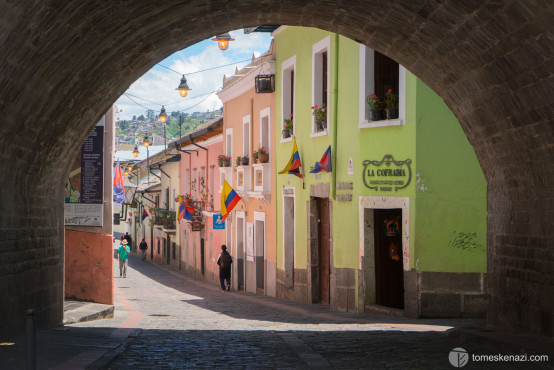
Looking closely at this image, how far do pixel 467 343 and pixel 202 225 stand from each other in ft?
87.6

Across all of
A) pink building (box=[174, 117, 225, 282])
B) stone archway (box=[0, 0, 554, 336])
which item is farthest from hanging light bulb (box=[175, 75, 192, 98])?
stone archway (box=[0, 0, 554, 336])

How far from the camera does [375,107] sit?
17.0m

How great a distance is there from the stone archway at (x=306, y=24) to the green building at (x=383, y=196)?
157 inches

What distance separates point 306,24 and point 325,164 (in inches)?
316

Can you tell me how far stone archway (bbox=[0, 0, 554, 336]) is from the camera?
8.02m

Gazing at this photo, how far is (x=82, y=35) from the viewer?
322 inches

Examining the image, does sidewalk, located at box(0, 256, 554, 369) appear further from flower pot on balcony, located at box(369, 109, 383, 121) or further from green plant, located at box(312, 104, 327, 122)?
green plant, located at box(312, 104, 327, 122)

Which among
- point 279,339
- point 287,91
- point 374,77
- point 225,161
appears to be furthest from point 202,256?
point 279,339

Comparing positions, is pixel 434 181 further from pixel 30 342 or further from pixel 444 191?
pixel 30 342

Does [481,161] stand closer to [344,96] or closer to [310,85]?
[344,96]

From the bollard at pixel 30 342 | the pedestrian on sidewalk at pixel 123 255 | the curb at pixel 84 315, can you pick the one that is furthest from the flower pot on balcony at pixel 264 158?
the bollard at pixel 30 342

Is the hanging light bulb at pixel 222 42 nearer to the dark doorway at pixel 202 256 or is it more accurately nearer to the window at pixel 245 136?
the window at pixel 245 136

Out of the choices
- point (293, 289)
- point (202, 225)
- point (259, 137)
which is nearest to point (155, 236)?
point (202, 225)

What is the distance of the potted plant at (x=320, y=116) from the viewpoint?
19625 millimetres
